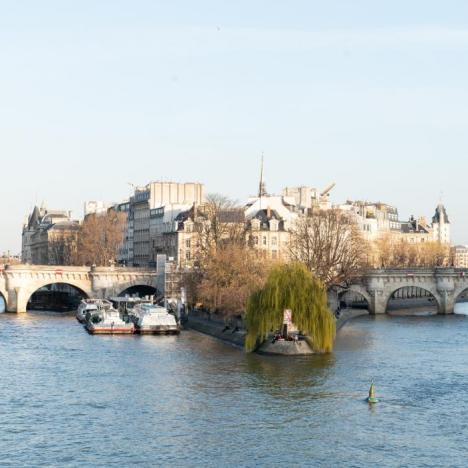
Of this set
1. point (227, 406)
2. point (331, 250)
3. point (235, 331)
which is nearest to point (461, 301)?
point (331, 250)

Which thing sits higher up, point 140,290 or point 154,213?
point 154,213

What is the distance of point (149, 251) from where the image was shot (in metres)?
142

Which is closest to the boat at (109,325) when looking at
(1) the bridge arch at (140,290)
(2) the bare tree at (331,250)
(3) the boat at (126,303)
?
(3) the boat at (126,303)

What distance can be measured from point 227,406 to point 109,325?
115 feet

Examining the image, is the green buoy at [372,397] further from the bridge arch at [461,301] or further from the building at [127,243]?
the building at [127,243]

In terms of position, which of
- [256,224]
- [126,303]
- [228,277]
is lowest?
[126,303]

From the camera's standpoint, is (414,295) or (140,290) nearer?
(140,290)

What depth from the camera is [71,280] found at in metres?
104

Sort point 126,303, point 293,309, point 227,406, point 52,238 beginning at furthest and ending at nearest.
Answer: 1. point 52,238
2. point 126,303
3. point 293,309
4. point 227,406

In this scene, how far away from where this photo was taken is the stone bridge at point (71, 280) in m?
100

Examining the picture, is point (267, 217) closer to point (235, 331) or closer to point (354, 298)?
point (354, 298)

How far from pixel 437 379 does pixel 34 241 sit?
141m

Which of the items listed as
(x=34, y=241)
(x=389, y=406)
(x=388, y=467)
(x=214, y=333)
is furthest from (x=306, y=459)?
(x=34, y=241)

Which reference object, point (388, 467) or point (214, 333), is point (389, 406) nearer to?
point (388, 467)
